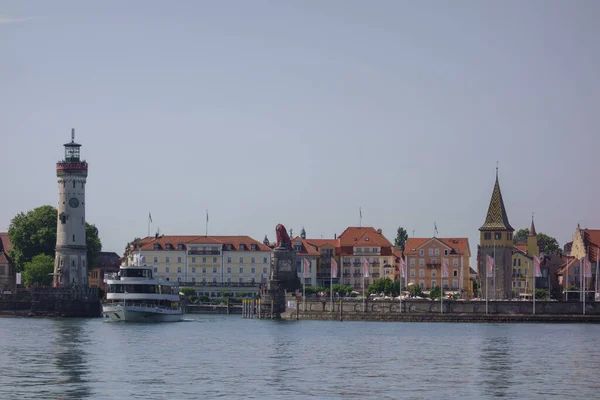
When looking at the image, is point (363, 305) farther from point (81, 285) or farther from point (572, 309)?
point (81, 285)

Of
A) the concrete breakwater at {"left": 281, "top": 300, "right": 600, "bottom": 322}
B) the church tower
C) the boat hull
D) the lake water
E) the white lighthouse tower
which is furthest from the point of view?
the church tower

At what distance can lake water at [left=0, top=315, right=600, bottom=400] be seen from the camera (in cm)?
6981

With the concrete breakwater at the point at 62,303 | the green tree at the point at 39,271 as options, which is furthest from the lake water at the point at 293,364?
the green tree at the point at 39,271

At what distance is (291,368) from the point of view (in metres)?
83.8

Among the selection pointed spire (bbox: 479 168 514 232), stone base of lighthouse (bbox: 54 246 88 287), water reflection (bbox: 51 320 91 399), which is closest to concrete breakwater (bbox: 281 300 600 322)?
pointed spire (bbox: 479 168 514 232)

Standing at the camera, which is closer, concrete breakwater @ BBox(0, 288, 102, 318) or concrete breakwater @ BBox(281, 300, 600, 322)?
concrete breakwater @ BBox(281, 300, 600, 322)

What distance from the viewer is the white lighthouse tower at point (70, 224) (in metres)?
177

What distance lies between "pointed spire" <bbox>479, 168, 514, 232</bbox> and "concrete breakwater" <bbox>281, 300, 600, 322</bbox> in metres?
23.5

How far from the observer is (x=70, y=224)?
177500 mm

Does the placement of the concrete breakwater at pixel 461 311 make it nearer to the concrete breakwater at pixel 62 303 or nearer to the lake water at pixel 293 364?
the lake water at pixel 293 364

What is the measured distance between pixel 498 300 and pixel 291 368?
9124cm

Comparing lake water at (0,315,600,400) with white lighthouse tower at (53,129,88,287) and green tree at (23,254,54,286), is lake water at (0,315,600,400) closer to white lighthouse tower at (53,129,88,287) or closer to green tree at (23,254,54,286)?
white lighthouse tower at (53,129,88,287)

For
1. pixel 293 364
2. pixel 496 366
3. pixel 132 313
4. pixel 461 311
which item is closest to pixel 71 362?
pixel 293 364

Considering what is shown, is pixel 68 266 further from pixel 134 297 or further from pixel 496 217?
pixel 496 217
